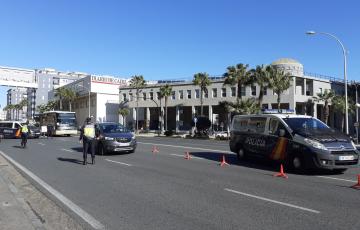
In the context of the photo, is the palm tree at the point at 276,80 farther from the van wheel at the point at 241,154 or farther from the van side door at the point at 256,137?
the van side door at the point at 256,137

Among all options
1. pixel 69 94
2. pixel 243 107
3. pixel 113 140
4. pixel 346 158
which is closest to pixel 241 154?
pixel 346 158

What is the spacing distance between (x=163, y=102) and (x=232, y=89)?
15837 mm

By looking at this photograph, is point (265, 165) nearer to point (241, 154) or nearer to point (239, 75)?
point (241, 154)

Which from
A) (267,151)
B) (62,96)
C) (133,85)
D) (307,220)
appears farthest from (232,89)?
(307,220)

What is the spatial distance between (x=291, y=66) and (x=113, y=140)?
169ft

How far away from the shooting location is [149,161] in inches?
679

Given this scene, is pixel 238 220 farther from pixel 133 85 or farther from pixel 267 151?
pixel 133 85

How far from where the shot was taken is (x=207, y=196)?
9.28 meters

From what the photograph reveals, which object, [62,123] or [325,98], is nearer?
[62,123]

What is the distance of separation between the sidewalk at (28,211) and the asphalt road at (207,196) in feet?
1.79

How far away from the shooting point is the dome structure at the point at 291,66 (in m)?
65.8

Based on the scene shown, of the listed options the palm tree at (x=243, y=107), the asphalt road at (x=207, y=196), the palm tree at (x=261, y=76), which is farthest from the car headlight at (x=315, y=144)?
the palm tree at (x=261, y=76)

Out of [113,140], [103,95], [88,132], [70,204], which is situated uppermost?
[103,95]

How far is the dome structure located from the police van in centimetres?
5087
